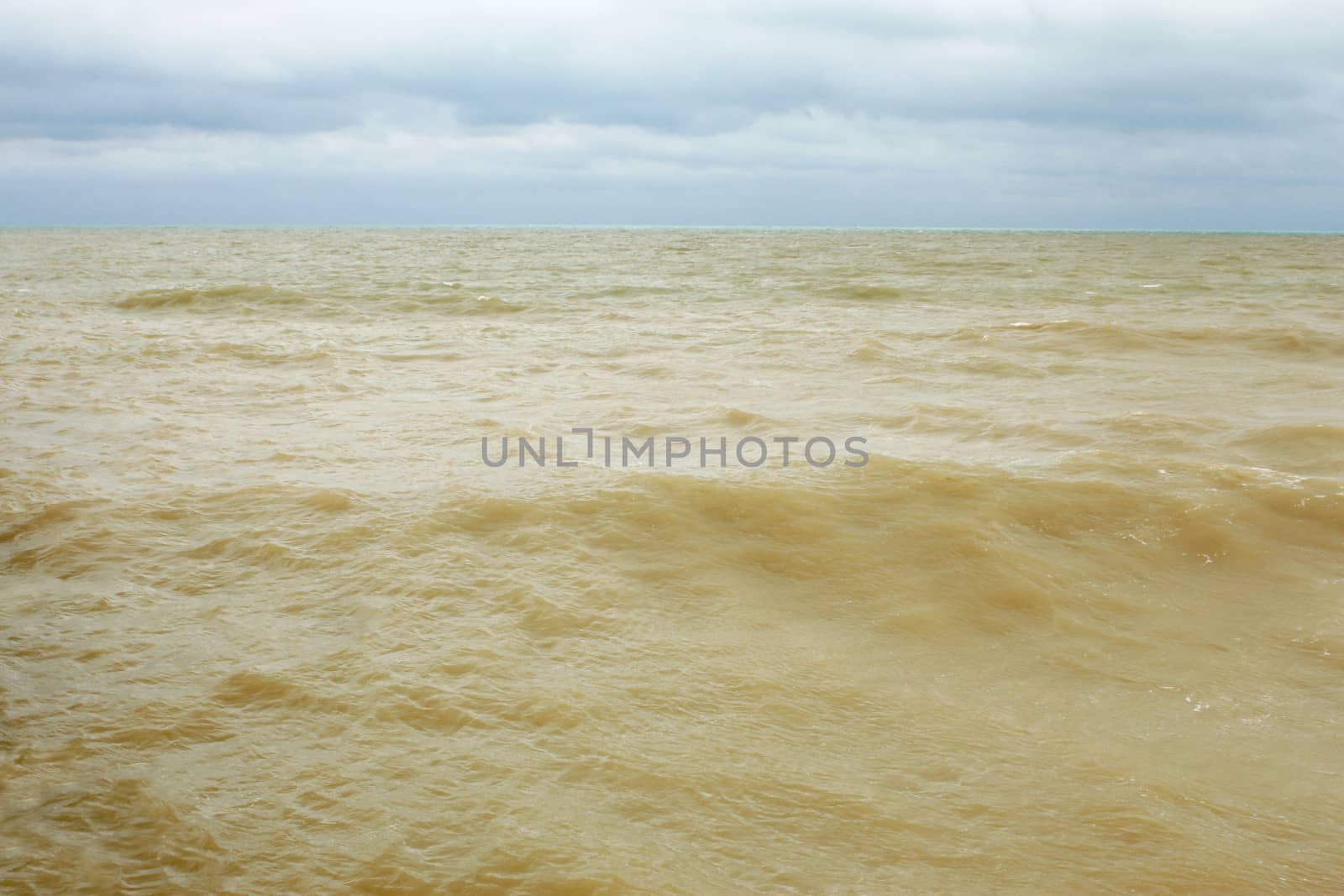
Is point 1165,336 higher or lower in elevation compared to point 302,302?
lower

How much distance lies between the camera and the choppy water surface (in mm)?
1905

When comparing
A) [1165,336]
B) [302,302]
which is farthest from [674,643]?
[302,302]

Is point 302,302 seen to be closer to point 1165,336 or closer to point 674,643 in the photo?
point 1165,336

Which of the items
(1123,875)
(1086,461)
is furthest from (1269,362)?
(1123,875)

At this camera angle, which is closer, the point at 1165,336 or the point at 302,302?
the point at 1165,336

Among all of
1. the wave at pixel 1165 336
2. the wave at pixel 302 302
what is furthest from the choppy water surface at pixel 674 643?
the wave at pixel 302 302

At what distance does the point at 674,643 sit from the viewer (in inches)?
110

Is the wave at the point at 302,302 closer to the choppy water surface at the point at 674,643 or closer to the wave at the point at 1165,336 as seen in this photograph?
the choppy water surface at the point at 674,643

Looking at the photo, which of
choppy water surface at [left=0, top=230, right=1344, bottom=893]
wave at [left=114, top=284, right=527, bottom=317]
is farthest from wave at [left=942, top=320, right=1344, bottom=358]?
wave at [left=114, top=284, right=527, bottom=317]

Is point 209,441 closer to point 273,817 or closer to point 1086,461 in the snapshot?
point 273,817

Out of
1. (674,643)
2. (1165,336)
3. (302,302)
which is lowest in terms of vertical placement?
(674,643)

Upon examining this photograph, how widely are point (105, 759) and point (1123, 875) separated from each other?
2.23 meters

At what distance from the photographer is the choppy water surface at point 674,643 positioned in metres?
1.91

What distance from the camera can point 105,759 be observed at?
6.97 feet
